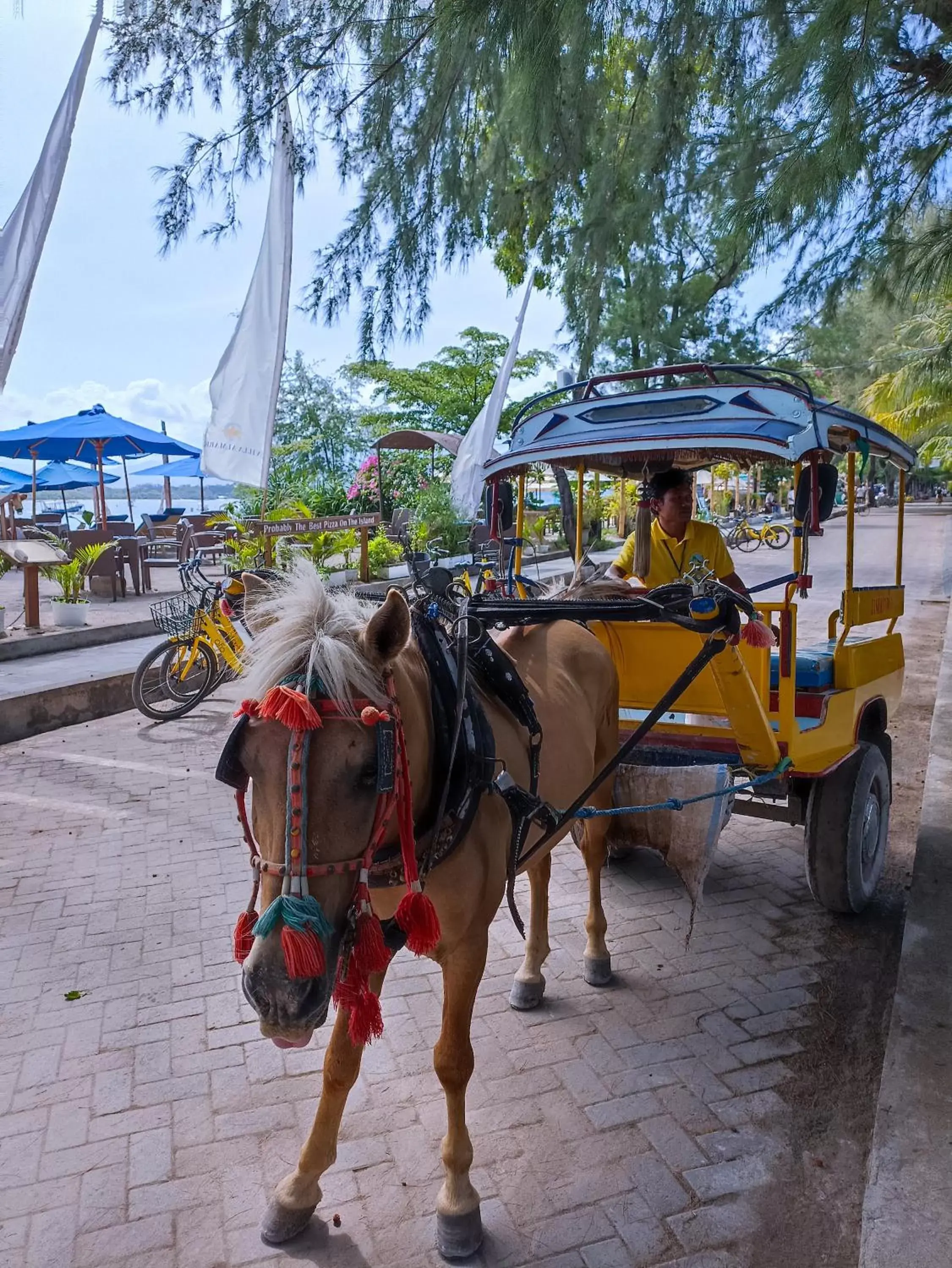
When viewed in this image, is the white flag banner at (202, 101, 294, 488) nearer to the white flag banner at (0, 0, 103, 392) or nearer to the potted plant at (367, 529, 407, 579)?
the white flag banner at (0, 0, 103, 392)

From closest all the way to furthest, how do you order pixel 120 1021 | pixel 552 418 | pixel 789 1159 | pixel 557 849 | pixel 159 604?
1. pixel 789 1159
2. pixel 120 1021
3. pixel 552 418
4. pixel 557 849
5. pixel 159 604

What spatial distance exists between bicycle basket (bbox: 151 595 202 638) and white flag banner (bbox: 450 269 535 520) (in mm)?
6189

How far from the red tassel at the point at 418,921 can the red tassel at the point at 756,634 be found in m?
1.73

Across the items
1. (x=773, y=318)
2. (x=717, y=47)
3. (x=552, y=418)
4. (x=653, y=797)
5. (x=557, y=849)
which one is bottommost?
(x=557, y=849)

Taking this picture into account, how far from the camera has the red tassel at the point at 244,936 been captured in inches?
78.4

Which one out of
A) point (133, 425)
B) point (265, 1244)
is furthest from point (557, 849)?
point (133, 425)

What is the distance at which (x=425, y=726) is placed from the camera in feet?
7.59

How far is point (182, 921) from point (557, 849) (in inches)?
92.4

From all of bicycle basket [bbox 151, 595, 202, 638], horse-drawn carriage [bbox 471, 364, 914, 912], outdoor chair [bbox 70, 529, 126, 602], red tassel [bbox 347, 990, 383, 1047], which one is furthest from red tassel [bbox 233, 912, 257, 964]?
outdoor chair [bbox 70, 529, 126, 602]

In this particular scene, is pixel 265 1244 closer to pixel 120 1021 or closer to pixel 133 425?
pixel 120 1021

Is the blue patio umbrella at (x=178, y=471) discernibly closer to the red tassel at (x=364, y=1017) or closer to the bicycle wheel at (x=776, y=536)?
the bicycle wheel at (x=776, y=536)

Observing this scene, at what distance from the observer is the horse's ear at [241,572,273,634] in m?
2.30

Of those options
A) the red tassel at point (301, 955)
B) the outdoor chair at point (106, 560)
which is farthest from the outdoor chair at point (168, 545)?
the red tassel at point (301, 955)

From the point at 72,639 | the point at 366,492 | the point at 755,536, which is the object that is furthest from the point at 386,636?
the point at 755,536
